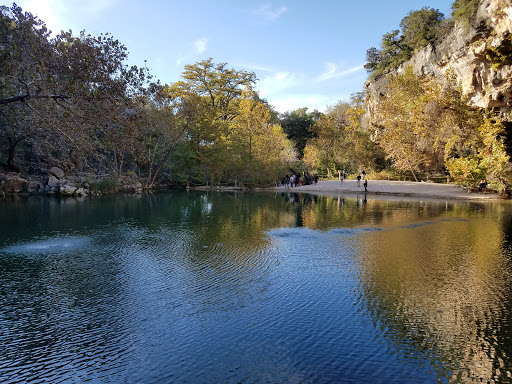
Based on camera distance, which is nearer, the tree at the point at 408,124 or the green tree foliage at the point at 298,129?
the tree at the point at 408,124

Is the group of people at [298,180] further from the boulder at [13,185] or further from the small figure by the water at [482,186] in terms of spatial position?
the boulder at [13,185]

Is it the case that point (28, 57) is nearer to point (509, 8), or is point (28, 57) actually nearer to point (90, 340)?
point (90, 340)

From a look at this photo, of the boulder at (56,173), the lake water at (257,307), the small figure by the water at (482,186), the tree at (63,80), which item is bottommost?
the lake water at (257,307)

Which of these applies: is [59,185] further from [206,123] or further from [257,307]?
A: [257,307]

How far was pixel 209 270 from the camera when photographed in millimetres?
7828

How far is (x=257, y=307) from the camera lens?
5809 millimetres

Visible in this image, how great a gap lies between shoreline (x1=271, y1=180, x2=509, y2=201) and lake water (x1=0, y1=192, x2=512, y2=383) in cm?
1090

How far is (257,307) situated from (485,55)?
62.4 ft

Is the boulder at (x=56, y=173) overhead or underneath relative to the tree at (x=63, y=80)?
underneath

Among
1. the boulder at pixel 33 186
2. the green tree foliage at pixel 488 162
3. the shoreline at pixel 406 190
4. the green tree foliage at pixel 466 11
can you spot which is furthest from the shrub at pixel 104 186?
the green tree foliage at pixel 466 11

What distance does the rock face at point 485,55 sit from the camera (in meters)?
16.9

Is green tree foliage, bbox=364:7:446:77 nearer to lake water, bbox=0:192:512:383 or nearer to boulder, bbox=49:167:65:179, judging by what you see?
lake water, bbox=0:192:512:383

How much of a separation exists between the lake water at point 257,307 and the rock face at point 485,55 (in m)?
10.1

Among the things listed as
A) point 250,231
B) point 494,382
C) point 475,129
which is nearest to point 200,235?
point 250,231
